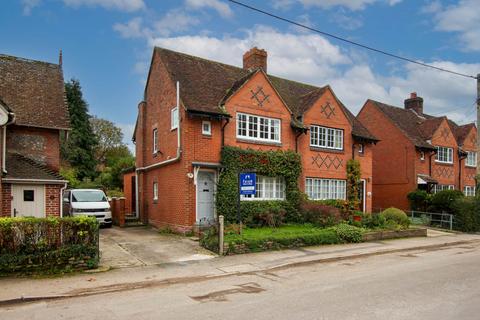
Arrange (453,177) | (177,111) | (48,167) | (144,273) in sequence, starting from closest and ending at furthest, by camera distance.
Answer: (144,273) < (48,167) < (177,111) < (453,177)

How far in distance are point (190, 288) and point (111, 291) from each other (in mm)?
1765

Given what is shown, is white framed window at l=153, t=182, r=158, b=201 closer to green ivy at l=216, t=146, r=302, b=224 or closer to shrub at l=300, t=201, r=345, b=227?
green ivy at l=216, t=146, r=302, b=224

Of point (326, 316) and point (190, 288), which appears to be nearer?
point (326, 316)

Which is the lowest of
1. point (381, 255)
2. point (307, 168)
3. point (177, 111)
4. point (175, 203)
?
point (381, 255)

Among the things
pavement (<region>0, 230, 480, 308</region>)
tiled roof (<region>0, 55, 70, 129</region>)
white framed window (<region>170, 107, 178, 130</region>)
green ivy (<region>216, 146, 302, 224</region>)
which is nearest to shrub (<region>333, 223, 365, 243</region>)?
pavement (<region>0, 230, 480, 308</region>)

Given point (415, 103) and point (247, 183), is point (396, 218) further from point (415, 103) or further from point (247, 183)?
point (415, 103)

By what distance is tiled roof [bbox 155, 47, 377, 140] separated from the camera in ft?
61.0

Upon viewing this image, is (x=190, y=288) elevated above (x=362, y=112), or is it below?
below

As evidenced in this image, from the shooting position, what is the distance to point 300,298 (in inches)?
314

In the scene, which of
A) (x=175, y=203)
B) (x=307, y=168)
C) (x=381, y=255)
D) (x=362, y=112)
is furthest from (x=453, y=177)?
(x=175, y=203)

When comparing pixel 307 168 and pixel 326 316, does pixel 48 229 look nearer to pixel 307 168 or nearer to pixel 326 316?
pixel 326 316

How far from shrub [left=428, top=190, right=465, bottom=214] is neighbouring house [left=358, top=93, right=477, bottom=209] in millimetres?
3300

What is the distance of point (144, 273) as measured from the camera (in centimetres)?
1080

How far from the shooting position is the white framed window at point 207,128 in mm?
18141
